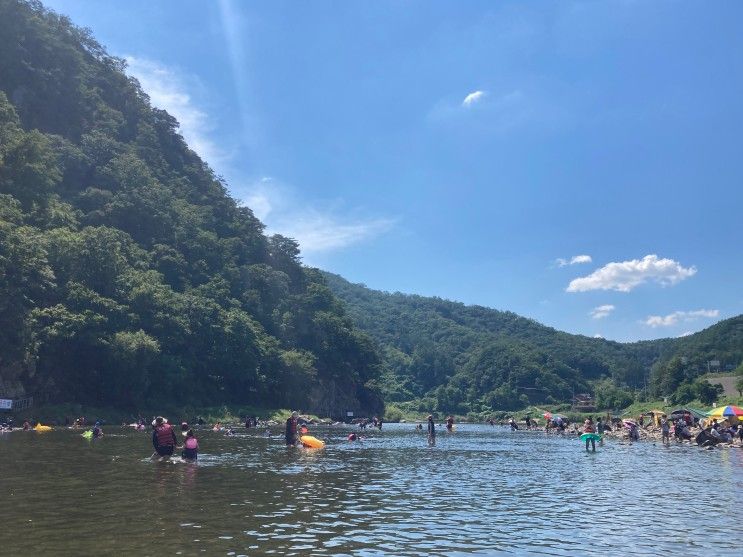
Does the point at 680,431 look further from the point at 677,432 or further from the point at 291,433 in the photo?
the point at 291,433

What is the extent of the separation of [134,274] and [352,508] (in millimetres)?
76994

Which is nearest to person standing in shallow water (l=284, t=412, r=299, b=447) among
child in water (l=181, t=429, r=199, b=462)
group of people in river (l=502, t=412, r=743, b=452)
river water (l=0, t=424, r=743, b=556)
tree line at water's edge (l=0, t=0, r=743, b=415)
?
river water (l=0, t=424, r=743, b=556)

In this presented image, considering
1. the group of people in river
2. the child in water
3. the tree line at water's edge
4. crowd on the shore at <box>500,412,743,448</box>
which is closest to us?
the child in water

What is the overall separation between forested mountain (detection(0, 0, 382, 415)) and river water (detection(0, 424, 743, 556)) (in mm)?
44133

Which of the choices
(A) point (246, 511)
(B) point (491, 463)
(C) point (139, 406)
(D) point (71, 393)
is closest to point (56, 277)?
(D) point (71, 393)

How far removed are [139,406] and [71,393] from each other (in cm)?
900

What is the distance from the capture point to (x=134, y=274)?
8556cm

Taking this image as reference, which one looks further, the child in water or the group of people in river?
the group of people in river

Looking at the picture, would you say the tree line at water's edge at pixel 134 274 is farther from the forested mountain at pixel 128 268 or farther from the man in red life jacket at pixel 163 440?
the man in red life jacket at pixel 163 440

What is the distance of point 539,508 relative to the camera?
17391mm

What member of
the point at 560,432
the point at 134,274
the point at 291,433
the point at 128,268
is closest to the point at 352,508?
the point at 291,433

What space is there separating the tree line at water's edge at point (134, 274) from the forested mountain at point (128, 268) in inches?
10.4

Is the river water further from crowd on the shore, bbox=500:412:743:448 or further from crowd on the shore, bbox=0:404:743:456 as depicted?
crowd on the shore, bbox=500:412:743:448

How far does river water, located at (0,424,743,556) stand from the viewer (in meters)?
12.2
